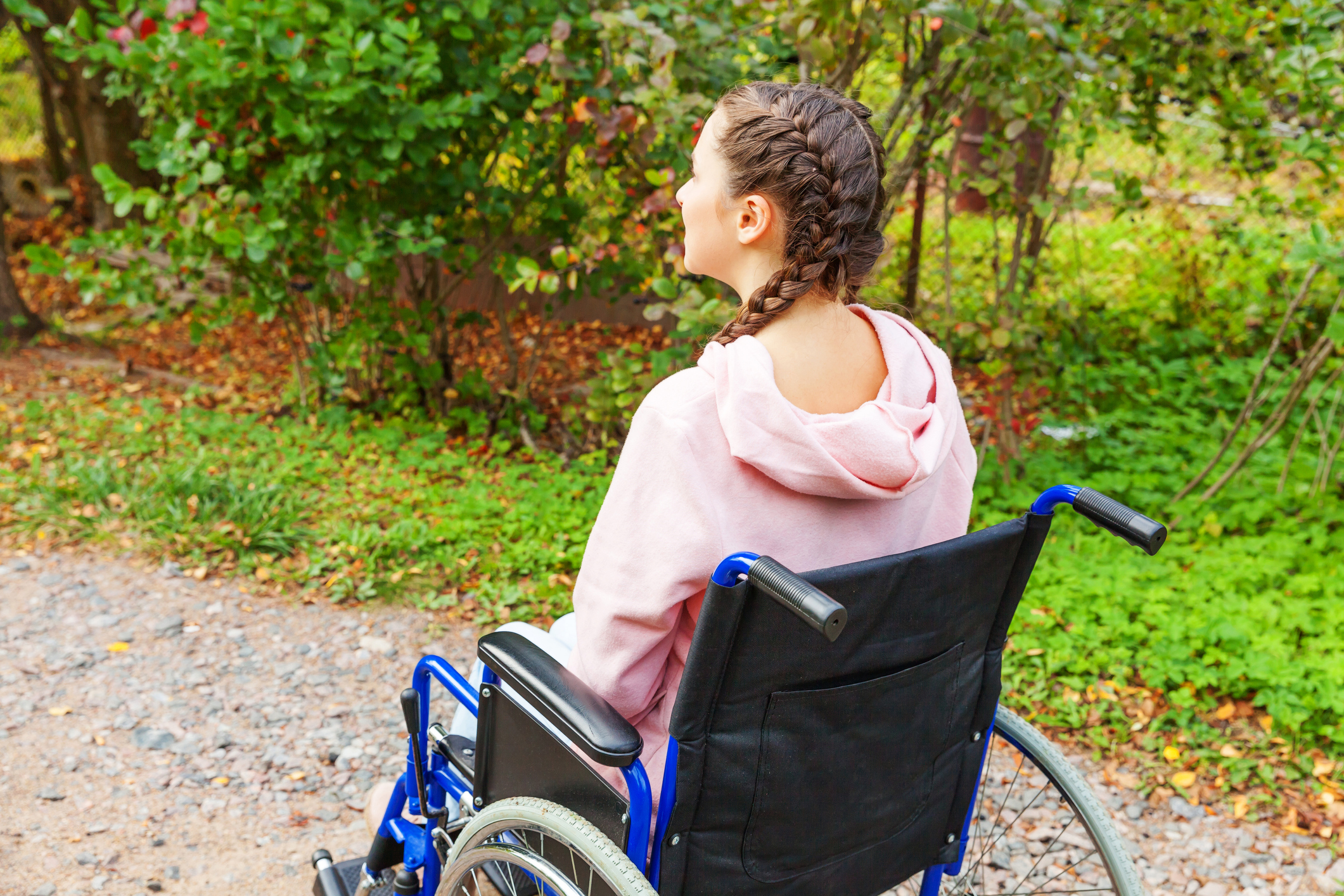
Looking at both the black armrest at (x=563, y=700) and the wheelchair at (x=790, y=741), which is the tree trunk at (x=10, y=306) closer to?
the wheelchair at (x=790, y=741)

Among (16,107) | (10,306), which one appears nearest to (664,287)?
(10,306)

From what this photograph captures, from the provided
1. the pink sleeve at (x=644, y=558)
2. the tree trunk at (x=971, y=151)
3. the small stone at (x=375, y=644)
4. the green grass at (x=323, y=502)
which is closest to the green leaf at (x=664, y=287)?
the green grass at (x=323, y=502)

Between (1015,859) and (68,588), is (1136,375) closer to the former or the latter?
(1015,859)

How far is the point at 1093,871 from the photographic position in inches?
92.6

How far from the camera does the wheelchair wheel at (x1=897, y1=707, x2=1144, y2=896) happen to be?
181 cm

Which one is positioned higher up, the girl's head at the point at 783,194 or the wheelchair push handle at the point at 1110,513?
the girl's head at the point at 783,194

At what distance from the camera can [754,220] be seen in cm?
133

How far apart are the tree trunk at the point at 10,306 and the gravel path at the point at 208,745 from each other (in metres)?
2.63

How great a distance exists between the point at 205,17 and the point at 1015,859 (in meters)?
3.62

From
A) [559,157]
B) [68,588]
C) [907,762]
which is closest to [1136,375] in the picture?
[559,157]

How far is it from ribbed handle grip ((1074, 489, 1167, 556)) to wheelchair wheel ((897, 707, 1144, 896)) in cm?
47

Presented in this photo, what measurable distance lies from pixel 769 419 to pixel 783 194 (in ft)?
1.01

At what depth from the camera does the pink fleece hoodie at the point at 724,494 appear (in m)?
1.23

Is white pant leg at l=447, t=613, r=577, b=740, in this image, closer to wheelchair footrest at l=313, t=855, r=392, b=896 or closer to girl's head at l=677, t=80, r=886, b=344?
wheelchair footrest at l=313, t=855, r=392, b=896
